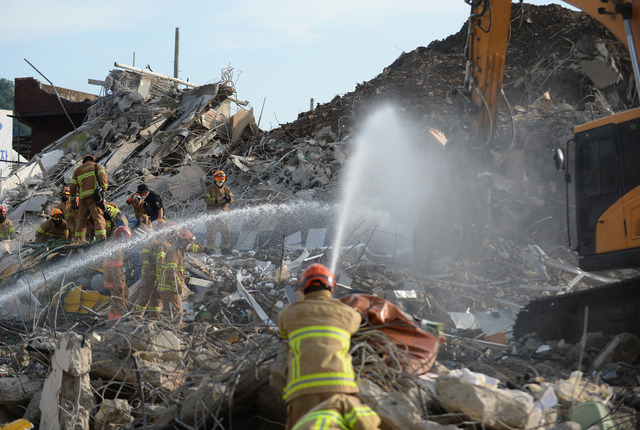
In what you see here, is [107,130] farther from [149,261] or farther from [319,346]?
[319,346]

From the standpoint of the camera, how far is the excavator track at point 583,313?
6.94 m

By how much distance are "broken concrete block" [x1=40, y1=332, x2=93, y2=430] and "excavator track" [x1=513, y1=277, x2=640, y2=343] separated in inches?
200

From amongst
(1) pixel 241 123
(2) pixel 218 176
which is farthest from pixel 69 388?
(1) pixel 241 123

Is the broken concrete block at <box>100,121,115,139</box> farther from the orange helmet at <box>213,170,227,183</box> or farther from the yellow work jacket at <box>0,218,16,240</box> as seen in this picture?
the orange helmet at <box>213,170,227,183</box>

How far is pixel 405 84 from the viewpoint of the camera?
1784 centimetres

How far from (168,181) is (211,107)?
153 inches

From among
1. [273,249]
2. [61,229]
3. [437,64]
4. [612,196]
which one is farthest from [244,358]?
[437,64]

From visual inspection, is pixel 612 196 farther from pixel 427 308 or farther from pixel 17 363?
pixel 17 363

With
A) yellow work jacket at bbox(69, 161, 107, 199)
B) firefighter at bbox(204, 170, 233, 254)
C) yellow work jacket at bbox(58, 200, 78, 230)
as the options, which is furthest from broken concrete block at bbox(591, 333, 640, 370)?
yellow work jacket at bbox(58, 200, 78, 230)

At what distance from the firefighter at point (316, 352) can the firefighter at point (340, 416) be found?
0.09 m

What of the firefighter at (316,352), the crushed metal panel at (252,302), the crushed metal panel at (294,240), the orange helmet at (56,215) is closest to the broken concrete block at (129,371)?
the firefighter at (316,352)

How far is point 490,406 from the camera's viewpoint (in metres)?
3.74

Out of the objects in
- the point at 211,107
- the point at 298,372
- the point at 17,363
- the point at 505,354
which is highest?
the point at 211,107

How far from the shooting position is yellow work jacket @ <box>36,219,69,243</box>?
11.8 m
